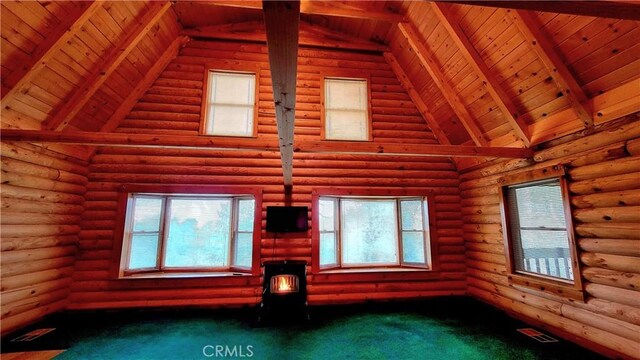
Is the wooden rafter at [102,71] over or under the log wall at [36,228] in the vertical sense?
over

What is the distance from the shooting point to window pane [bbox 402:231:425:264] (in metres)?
5.30

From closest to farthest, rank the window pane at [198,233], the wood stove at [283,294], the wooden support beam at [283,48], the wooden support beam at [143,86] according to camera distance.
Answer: the wooden support beam at [283,48] → the wood stove at [283,294] → the wooden support beam at [143,86] → the window pane at [198,233]

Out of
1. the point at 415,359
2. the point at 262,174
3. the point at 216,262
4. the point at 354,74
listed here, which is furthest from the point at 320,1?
the point at 415,359

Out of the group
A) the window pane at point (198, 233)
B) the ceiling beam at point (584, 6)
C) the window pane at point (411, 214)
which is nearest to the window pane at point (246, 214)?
the window pane at point (198, 233)

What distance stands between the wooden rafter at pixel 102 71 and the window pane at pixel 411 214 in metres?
5.15

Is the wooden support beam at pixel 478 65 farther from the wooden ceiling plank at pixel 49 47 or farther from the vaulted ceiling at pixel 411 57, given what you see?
the wooden ceiling plank at pixel 49 47

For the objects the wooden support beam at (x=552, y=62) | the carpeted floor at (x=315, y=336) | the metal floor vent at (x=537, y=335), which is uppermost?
the wooden support beam at (x=552, y=62)

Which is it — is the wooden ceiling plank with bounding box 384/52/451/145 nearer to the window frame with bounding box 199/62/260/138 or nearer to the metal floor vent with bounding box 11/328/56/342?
the window frame with bounding box 199/62/260/138

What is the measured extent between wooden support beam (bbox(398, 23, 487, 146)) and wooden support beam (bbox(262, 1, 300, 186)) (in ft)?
10.6

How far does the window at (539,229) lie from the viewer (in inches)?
137

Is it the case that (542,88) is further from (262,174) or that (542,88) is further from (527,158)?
(262,174)

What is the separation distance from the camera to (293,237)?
192 inches

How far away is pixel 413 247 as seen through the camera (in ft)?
17.6

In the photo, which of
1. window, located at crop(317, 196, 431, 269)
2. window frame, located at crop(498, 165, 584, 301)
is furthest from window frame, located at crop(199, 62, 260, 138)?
window frame, located at crop(498, 165, 584, 301)
